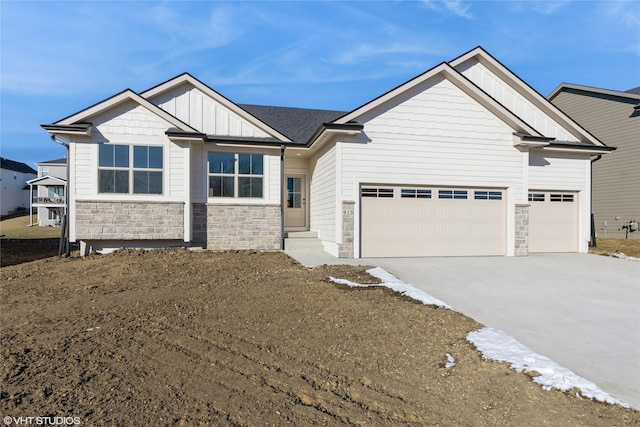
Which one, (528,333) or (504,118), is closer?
(528,333)

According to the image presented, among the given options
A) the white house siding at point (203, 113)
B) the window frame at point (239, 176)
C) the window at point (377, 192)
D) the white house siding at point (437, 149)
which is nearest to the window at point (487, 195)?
the white house siding at point (437, 149)

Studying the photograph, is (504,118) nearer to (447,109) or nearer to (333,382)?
(447,109)

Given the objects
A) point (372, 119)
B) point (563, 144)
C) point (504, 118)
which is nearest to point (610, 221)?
point (563, 144)

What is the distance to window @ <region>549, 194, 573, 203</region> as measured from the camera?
13695 millimetres

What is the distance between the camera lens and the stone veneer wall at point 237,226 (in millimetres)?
11883

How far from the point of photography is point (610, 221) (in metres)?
19.4

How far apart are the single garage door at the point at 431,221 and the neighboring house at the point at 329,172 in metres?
0.04

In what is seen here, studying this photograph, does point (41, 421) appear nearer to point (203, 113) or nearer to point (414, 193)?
point (414, 193)

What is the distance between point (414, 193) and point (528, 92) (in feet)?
21.4

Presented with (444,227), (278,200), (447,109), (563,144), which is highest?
(447,109)

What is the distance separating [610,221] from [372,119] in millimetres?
15952

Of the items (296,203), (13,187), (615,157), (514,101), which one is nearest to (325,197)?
(296,203)

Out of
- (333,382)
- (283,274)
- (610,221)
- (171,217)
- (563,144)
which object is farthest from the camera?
(610,221)

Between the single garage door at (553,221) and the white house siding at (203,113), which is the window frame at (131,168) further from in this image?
the single garage door at (553,221)
